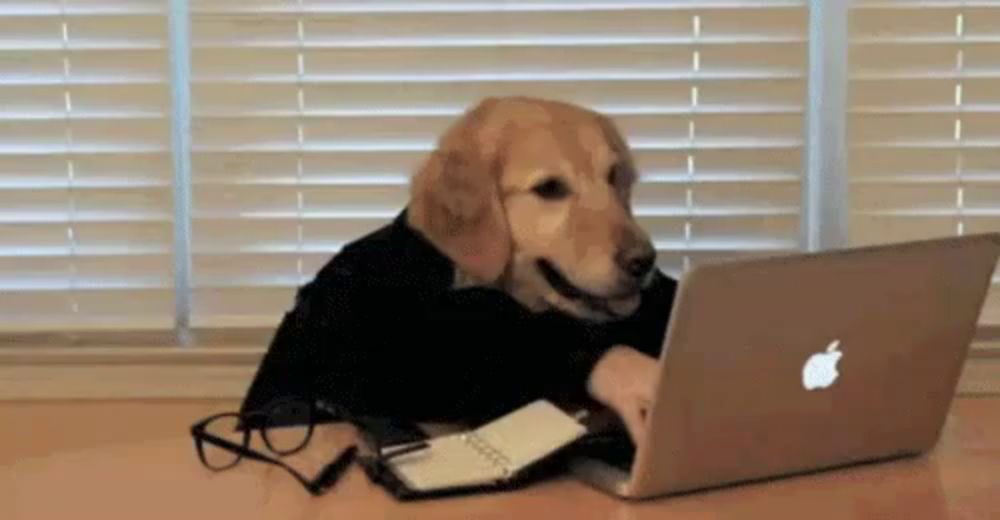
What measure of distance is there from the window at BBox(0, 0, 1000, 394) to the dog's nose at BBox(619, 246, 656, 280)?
0.46 metres

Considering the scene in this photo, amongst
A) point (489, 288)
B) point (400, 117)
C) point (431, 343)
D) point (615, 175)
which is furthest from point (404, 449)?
point (400, 117)

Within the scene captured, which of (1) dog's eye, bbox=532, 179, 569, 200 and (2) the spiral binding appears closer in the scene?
(2) the spiral binding

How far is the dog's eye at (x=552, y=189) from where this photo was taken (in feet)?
5.77

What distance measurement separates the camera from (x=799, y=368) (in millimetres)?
1380

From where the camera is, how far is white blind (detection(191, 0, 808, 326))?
2129 mm

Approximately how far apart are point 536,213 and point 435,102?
446 mm

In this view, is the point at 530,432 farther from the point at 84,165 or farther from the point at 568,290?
the point at 84,165

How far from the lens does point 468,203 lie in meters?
1.73

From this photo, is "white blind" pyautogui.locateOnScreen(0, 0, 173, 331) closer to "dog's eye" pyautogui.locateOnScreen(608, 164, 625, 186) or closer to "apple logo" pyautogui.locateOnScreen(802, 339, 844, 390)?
"dog's eye" pyautogui.locateOnScreen(608, 164, 625, 186)

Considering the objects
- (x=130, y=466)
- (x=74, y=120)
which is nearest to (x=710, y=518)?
(x=130, y=466)

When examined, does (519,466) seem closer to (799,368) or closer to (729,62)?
(799,368)

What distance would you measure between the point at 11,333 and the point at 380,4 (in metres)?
0.69

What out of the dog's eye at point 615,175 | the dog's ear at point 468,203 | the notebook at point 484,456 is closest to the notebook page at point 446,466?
the notebook at point 484,456

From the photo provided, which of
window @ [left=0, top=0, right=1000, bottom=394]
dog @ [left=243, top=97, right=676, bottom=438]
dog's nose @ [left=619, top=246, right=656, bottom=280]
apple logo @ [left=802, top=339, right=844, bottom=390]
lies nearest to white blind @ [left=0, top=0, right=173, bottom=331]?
window @ [left=0, top=0, right=1000, bottom=394]
